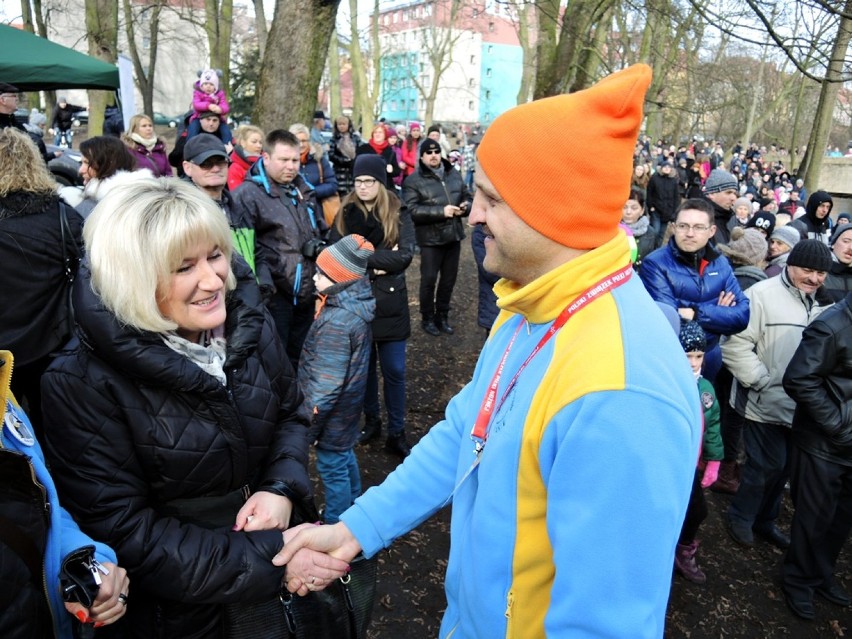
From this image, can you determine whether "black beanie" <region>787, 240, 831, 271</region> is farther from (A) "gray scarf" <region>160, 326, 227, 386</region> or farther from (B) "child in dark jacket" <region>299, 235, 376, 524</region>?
(A) "gray scarf" <region>160, 326, 227, 386</region>

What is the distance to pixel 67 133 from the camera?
1756 centimetres

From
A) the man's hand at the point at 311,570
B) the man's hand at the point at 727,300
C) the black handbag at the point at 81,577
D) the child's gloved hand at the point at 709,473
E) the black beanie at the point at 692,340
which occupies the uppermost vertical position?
the man's hand at the point at 727,300

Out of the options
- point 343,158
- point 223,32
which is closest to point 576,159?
point 343,158

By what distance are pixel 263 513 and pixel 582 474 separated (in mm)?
1251

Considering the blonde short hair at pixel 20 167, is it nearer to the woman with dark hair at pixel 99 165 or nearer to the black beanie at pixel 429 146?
the woman with dark hair at pixel 99 165

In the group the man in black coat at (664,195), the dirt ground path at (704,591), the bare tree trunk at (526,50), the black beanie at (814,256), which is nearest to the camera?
the dirt ground path at (704,591)

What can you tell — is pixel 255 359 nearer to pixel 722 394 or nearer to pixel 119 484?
pixel 119 484

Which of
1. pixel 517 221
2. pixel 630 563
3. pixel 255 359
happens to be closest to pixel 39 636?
pixel 255 359

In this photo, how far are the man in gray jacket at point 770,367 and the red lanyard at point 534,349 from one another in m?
3.16

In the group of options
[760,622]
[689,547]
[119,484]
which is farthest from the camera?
[689,547]

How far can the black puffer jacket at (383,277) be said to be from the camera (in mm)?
4625

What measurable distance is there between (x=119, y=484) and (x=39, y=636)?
42 cm

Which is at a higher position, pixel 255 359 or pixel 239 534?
pixel 255 359

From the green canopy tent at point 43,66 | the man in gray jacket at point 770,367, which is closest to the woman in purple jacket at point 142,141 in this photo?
the green canopy tent at point 43,66
